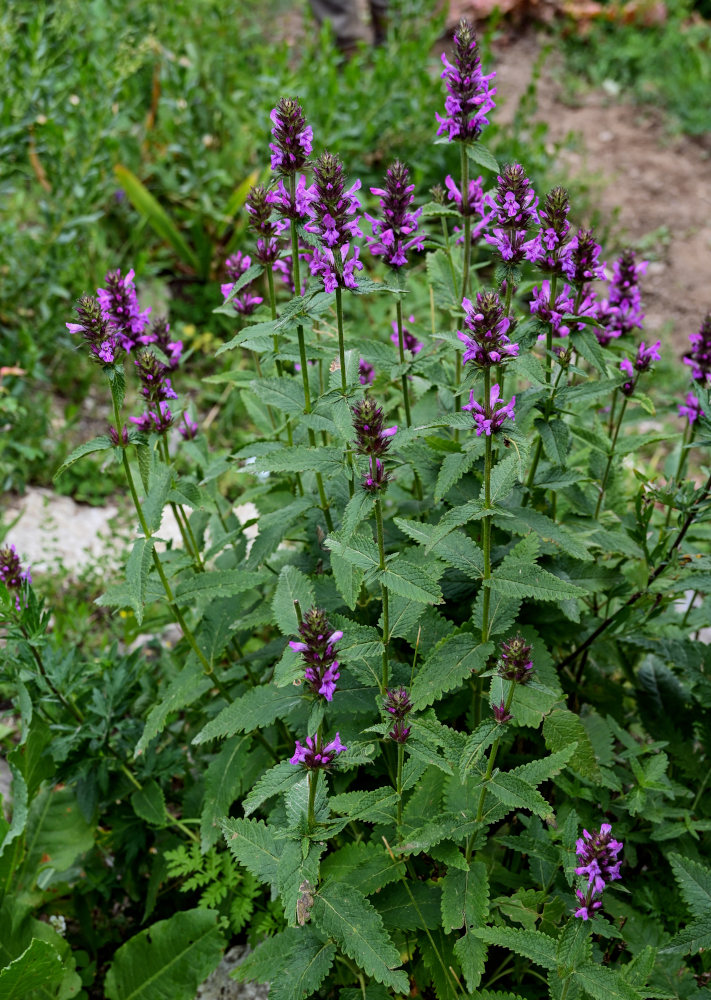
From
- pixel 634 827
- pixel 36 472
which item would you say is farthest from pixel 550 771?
pixel 36 472

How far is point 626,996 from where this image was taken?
1882 mm

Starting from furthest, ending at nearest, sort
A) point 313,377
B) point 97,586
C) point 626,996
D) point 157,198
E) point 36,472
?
point 157,198
point 36,472
point 97,586
point 313,377
point 626,996

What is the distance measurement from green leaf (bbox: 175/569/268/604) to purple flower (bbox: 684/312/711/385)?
1473 millimetres

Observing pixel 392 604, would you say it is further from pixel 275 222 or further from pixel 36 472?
pixel 36 472

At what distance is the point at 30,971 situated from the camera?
2283 mm

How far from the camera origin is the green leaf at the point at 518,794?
78.1 inches

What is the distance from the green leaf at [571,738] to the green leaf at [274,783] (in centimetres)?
75

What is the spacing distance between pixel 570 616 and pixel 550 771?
1.47ft

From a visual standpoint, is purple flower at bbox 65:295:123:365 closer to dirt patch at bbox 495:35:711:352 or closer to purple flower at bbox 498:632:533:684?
purple flower at bbox 498:632:533:684

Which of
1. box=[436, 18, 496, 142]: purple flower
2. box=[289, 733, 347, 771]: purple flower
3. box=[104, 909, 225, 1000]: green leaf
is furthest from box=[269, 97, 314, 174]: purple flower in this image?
box=[104, 909, 225, 1000]: green leaf

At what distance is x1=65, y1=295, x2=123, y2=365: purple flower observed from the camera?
85.7 inches

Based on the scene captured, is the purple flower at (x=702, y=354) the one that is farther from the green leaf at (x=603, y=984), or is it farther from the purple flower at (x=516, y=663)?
the green leaf at (x=603, y=984)

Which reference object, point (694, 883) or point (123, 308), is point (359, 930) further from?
point (123, 308)

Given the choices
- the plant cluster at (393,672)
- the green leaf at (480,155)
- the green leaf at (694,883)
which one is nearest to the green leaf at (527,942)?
the plant cluster at (393,672)
